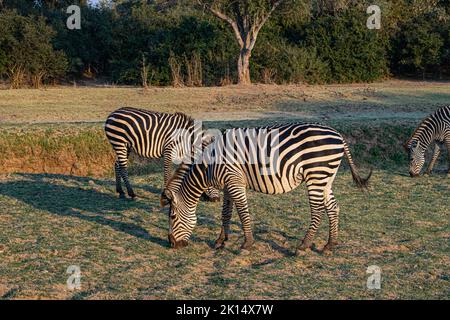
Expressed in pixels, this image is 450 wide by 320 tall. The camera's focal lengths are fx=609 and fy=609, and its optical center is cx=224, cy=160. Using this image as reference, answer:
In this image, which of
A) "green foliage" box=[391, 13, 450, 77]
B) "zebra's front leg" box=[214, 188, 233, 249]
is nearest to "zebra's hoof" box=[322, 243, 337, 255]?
"zebra's front leg" box=[214, 188, 233, 249]

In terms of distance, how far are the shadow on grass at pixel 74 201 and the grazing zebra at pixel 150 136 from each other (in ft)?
1.90

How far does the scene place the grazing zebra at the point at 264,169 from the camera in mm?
7660

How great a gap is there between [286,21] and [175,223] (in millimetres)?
22942

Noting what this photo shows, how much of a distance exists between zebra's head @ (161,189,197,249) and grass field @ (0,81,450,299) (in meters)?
0.16

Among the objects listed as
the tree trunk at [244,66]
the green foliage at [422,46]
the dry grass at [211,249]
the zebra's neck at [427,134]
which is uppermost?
the green foliage at [422,46]

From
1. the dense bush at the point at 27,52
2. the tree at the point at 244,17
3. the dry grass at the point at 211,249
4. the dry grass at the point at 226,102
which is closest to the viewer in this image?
the dry grass at the point at 211,249

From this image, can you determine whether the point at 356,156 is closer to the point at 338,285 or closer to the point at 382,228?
the point at 382,228

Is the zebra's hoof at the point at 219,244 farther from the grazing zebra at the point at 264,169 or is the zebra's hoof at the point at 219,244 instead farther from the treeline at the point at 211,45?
the treeline at the point at 211,45

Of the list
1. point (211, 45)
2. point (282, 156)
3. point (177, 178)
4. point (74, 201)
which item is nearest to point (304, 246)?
point (282, 156)

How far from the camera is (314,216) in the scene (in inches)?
308

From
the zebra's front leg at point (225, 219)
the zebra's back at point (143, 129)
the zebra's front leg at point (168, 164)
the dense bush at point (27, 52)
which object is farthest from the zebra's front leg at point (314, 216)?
the dense bush at point (27, 52)
